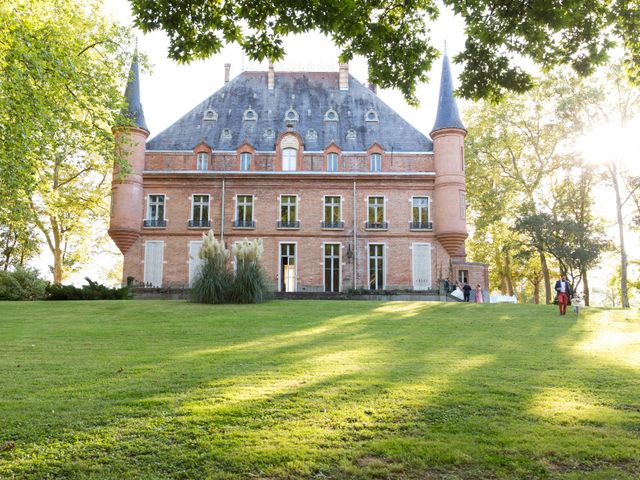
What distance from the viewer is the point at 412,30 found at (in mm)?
7953

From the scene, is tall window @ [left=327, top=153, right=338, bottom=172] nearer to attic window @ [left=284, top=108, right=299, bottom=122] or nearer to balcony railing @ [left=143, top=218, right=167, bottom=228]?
attic window @ [left=284, top=108, right=299, bottom=122]

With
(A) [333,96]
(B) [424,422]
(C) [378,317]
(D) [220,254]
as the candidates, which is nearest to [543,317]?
(C) [378,317]

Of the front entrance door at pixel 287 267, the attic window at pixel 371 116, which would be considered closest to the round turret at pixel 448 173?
the attic window at pixel 371 116

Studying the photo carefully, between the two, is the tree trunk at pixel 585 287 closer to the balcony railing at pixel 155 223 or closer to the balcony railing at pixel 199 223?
the balcony railing at pixel 199 223

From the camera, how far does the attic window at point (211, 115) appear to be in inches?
1458

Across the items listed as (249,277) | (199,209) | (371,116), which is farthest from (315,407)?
(371,116)

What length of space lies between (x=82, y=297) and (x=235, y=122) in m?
17.0

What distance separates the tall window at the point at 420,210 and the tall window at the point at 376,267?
267 centimetres

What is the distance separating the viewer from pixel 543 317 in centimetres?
1773

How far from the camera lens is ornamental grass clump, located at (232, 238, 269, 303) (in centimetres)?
2045

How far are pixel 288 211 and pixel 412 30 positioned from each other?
27.2 m

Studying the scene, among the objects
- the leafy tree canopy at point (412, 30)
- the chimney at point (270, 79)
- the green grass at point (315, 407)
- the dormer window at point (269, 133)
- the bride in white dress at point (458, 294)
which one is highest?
the chimney at point (270, 79)

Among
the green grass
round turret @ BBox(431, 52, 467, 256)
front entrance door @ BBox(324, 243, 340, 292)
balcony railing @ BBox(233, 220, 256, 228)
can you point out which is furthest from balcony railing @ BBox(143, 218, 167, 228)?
the green grass

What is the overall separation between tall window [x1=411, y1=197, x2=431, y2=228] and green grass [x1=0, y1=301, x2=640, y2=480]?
22660 millimetres
